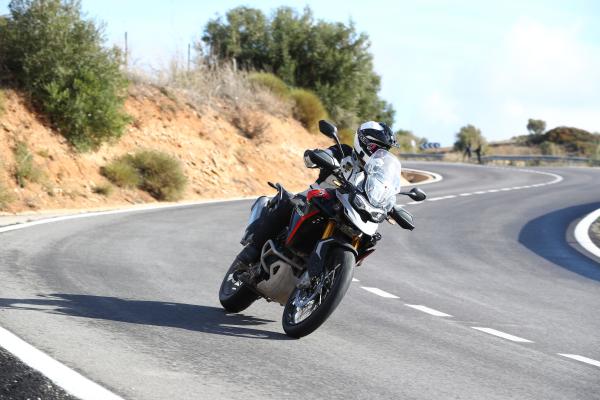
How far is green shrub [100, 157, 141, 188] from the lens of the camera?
22.7 meters

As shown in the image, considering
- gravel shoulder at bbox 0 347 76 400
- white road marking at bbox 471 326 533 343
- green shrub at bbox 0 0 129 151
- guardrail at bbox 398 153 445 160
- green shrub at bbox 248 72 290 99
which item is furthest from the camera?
guardrail at bbox 398 153 445 160

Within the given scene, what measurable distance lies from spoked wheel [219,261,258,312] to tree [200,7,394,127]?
30.4 m

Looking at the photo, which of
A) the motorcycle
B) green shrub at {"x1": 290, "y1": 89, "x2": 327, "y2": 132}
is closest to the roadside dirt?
green shrub at {"x1": 290, "y1": 89, "x2": 327, "y2": 132}

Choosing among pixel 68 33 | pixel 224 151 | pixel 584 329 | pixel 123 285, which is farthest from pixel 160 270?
pixel 224 151

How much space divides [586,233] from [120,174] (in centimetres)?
1105

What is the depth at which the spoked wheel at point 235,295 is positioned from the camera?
318 inches

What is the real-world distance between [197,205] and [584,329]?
13.7 meters

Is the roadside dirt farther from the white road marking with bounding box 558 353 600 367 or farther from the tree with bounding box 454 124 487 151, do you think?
the tree with bounding box 454 124 487 151

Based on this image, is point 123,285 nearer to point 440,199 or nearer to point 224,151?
point 440,199

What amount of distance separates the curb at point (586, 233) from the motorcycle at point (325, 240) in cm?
938

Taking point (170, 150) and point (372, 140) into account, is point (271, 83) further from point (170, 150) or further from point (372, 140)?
point (372, 140)

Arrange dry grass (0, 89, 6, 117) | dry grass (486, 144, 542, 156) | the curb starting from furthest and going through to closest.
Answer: dry grass (486, 144, 542, 156) < dry grass (0, 89, 6, 117) < the curb

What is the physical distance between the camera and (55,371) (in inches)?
214

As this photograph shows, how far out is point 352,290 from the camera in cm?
1021
